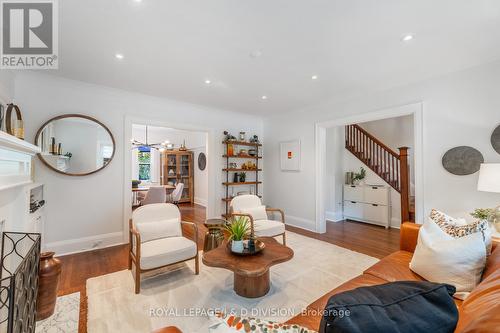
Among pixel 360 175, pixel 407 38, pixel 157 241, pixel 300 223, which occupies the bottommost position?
pixel 300 223

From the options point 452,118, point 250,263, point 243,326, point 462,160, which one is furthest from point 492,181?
point 243,326

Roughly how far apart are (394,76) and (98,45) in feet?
12.0

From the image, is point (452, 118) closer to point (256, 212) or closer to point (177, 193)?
point (256, 212)

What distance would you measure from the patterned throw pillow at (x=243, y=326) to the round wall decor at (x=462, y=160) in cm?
318

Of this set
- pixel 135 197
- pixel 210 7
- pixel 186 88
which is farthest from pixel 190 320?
pixel 135 197

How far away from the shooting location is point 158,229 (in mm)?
2662

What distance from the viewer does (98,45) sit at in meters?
2.29

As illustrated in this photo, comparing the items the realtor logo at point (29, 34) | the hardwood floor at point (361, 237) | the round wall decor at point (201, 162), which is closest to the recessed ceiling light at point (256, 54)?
the realtor logo at point (29, 34)

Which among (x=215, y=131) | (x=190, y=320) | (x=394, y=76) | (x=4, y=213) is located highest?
(x=394, y=76)

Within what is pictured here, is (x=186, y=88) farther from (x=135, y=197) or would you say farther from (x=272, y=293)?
(x=135, y=197)

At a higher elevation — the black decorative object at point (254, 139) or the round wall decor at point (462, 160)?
the black decorative object at point (254, 139)

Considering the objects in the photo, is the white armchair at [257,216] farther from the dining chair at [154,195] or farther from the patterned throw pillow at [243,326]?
the dining chair at [154,195]

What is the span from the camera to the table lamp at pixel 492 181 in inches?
84.4

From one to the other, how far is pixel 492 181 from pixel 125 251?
4613mm
